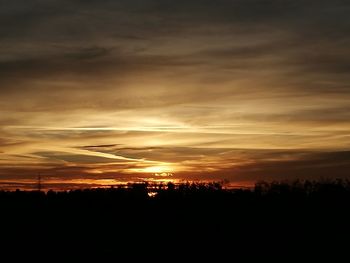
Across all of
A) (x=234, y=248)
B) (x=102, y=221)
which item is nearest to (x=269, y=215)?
(x=234, y=248)

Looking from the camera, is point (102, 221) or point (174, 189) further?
point (174, 189)

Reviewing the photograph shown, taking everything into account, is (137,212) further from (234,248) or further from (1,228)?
(234,248)

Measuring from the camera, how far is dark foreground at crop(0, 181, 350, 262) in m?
31.5

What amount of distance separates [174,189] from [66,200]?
10.3 metres

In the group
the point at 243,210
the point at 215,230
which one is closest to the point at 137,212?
the point at 243,210

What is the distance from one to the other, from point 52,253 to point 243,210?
14.5m

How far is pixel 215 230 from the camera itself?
36.4m

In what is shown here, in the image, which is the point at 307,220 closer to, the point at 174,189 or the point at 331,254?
the point at 331,254

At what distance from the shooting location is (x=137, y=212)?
46219mm

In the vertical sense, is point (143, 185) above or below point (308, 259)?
above

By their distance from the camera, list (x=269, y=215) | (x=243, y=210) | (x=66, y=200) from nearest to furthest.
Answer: (x=269, y=215), (x=243, y=210), (x=66, y=200)

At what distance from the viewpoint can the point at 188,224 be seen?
3912 cm

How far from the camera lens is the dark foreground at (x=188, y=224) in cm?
3145

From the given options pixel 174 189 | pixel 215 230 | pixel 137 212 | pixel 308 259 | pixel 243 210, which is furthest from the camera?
pixel 174 189
